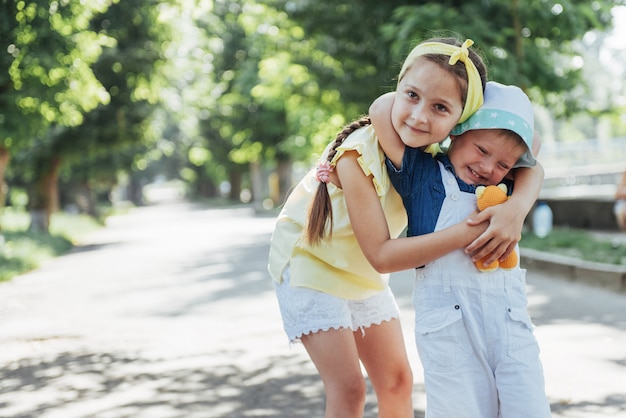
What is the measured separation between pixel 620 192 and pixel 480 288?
1758 mm

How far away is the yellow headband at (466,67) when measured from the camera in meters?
2.44

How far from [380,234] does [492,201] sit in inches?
13.6

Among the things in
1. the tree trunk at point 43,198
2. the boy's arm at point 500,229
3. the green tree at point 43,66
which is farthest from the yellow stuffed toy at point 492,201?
the tree trunk at point 43,198

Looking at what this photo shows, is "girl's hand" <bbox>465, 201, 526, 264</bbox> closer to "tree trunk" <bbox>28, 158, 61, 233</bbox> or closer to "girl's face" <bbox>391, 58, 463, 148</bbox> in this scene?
"girl's face" <bbox>391, 58, 463, 148</bbox>

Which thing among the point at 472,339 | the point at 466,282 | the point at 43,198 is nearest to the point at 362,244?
the point at 466,282

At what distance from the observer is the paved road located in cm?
514

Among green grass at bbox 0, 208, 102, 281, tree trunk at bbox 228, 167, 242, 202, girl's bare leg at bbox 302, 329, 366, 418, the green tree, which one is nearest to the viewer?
girl's bare leg at bbox 302, 329, 366, 418

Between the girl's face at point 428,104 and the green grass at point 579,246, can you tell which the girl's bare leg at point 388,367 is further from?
the green grass at point 579,246

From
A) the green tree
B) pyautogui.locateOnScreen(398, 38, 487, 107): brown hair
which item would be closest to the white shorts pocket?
pyautogui.locateOnScreen(398, 38, 487, 107): brown hair

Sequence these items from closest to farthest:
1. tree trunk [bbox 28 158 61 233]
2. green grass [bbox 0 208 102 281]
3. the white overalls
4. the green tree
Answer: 1. the white overalls
2. the green tree
3. green grass [bbox 0 208 102 281]
4. tree trunk [bbox 28 158 61 233]

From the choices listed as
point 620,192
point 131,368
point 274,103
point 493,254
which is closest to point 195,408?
point 131,368

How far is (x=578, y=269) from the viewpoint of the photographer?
9.95 meters

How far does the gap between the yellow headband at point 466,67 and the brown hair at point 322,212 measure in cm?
39

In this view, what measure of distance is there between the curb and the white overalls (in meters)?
6.86
